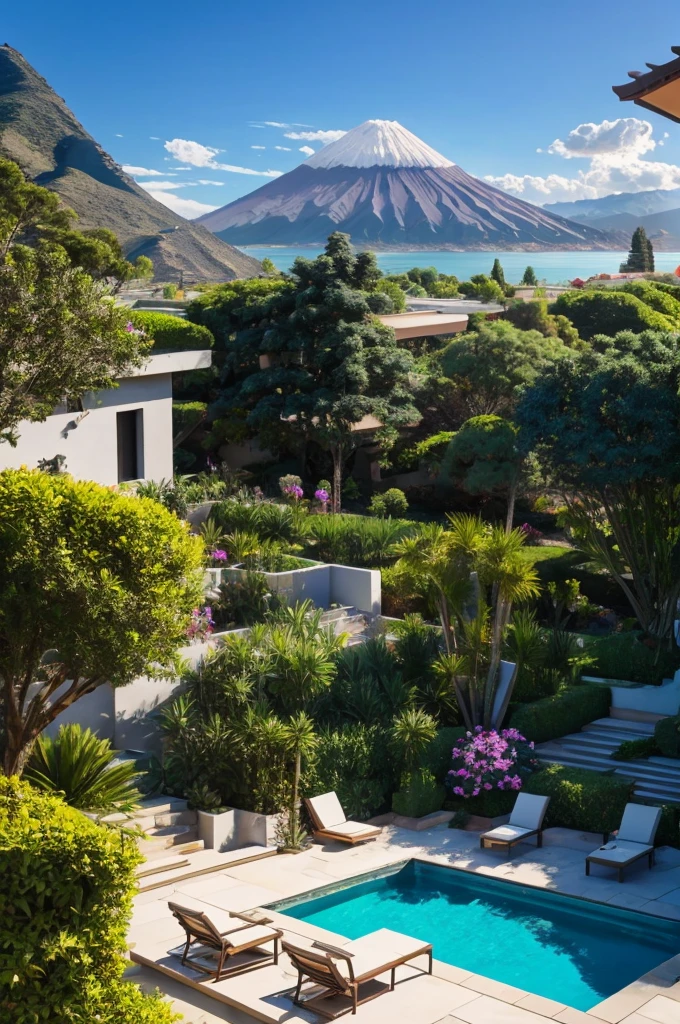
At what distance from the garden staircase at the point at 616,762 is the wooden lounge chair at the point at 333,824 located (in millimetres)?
3723

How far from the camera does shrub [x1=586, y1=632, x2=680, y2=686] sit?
63.9 ft

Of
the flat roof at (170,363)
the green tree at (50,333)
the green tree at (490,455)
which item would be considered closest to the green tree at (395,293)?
the green tree at (490,455)

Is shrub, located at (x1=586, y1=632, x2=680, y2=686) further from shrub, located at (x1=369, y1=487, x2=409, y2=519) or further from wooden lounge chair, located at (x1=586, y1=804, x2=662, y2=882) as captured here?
shrub, located at (x1=369, y1=487, x2=409, y2=519)

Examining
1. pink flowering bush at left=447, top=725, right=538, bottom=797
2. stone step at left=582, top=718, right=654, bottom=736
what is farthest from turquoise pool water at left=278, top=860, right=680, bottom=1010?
stone step at left=582, top=718, right=654, bottom=736

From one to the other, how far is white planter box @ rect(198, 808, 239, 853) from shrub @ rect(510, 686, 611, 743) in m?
5.22

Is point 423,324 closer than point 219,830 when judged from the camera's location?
No

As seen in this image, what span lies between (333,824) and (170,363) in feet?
37.7

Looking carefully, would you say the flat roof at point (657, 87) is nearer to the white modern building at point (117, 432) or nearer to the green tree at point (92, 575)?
the green tree at point (92, 575)

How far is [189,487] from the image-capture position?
23391 millimetres

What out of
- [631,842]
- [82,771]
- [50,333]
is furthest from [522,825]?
[50,333]

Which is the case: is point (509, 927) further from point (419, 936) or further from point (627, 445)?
point (627, 445)

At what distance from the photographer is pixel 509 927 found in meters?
12.7

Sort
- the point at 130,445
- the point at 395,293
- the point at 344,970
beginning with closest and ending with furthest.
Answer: the point at 344,970 < the point at 130,445 < the point at 395,293

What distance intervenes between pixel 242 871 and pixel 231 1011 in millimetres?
3828
